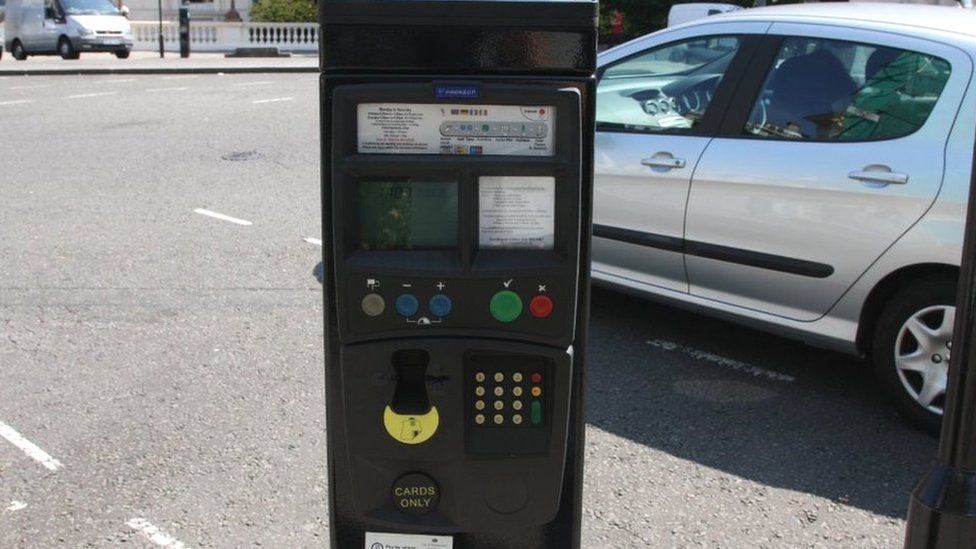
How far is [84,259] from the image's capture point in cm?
732

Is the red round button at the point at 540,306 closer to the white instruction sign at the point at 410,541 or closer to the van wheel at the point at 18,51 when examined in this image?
the white instruction sign at the point at 410,541

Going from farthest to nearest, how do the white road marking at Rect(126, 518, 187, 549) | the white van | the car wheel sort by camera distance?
the white van → the car wheel → the white road marking at Rect(126, 518, 187, 549)

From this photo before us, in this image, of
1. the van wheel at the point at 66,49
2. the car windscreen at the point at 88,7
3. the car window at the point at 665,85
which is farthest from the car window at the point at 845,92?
the car windscreen at the point at 88,7

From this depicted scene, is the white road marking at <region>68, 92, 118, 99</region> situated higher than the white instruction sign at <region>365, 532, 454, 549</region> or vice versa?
the white road marking at <region>68, 92, 118, 99</region>

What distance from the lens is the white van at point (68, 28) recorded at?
28.1 metres

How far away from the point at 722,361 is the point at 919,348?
3.58ft

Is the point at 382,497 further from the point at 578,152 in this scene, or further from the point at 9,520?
the point at 9,520

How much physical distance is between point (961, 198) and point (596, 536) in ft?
6.47

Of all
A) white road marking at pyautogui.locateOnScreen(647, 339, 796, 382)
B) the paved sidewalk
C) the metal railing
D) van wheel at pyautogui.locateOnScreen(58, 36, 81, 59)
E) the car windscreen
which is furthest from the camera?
the metal railing

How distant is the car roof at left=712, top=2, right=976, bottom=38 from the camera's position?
16.2 feet

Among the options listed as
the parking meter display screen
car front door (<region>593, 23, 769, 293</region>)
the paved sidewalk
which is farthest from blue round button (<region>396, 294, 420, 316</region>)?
the paved sidewalk

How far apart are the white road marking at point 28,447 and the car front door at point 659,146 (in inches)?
107

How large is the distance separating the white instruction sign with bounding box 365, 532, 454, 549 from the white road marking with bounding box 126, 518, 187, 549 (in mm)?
1431

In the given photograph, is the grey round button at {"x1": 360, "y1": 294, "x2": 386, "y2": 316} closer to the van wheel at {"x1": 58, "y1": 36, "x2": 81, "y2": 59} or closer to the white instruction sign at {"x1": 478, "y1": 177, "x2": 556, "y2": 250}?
the white instruction sign at {"x1": 478, "y1": 177, "x2": 556, "y2": 250}
